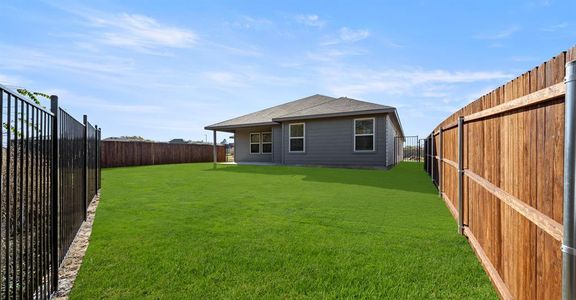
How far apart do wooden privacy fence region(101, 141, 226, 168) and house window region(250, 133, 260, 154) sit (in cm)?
705

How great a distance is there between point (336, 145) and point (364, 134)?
4.83 ft

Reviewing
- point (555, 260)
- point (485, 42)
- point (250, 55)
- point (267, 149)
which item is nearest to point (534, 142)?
point (555, 260)

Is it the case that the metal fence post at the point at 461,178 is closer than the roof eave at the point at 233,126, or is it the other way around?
the metal fence post at the point at 461,178

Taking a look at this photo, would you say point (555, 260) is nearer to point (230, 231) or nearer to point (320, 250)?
point (320, 250)

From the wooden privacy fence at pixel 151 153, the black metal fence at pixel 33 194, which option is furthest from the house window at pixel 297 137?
the black metal fence at pixel 33 194

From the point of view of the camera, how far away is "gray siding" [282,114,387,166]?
43.9ft

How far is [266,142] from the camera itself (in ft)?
61.8

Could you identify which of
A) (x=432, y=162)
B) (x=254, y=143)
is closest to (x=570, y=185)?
(x=432, y=162)

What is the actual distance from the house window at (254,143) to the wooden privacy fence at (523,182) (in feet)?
54.0

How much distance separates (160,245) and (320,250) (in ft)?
6.03

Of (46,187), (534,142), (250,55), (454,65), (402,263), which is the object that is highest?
(250,55)

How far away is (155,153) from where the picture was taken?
69.7 ft

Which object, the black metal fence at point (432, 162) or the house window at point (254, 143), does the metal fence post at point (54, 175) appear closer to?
the black metal fence at point (432, 162)

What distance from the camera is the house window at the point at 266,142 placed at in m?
18.7
